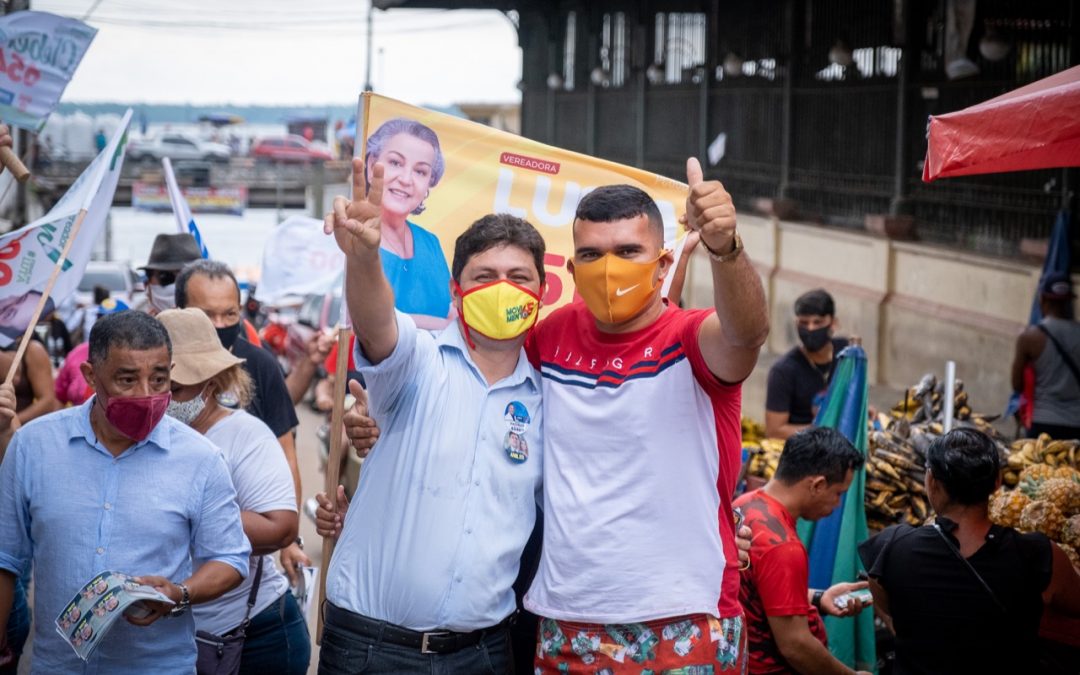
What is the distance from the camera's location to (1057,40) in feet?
44.9

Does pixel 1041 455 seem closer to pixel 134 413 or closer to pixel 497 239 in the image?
pixel 497 239

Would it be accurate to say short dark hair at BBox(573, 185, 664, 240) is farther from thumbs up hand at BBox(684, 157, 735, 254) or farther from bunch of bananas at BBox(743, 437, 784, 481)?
bunch of bananas at BBox(743, 437, 784, 481)

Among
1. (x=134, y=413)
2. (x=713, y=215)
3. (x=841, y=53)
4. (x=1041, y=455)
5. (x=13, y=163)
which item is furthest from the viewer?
(x=841, y=53)

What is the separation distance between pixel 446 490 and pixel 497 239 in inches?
28.1

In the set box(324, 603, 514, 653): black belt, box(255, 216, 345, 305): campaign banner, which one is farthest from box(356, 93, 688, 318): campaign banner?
box(255, 216, 345, 305): campaign banner

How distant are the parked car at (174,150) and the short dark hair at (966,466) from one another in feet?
214

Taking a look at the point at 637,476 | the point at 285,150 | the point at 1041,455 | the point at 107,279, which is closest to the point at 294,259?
the point at 1041,455

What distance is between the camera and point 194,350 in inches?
195

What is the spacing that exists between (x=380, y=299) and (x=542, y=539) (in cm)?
86

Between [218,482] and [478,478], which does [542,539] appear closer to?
[478,478]

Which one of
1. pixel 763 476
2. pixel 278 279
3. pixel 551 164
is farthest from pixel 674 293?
Result: pixel 278 279

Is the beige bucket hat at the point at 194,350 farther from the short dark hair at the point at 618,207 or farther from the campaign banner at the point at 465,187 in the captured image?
the short dark hair at the point at 618,207

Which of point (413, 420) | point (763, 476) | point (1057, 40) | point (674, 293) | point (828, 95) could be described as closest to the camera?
point (413, 420)

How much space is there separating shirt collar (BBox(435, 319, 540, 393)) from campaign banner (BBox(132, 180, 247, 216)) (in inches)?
1902
